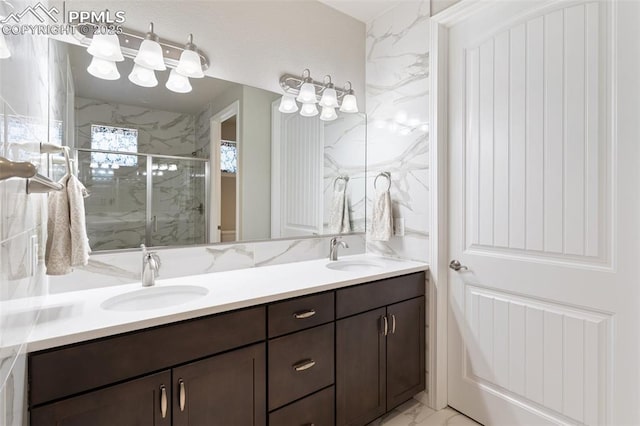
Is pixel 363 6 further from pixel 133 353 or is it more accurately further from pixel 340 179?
pixel 133 353

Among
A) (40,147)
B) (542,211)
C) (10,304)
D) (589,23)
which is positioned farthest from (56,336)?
(589,23)

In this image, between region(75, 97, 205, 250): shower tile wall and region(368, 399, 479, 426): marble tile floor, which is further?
region(368, 399, 479, 426): marble tile floor

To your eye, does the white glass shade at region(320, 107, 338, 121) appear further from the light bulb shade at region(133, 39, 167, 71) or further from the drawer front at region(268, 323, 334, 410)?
the drawer front at region(268, 323, 334, 410)

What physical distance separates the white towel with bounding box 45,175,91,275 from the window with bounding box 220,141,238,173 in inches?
31.2

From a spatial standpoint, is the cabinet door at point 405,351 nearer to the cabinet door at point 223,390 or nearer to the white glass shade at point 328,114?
the cabinet door at point 223,390

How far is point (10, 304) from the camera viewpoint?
0.68 meters

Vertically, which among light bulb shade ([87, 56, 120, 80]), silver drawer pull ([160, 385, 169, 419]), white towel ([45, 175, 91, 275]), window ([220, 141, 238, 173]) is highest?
light bulb shade ([87, 56, 120, 80])

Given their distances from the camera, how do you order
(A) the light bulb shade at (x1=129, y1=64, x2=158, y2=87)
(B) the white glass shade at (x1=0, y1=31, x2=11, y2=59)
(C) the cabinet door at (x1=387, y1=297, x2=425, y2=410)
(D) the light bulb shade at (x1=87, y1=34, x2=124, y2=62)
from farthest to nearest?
(C) the cabinet door at (x1=387, y1=297, x2=425, y2=410), (A) the light bulb shade at (x1=129, y1=64, x2=158, y2=87), (D) the light bulb shade at (x1=87, y1=34, x2=124, y2=62), (B) the white glass shade at (x1=0, y1=31, x2=11, y2=59)

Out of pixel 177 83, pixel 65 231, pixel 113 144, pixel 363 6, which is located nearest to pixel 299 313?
pixel 65 231

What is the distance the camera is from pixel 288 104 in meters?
2.09

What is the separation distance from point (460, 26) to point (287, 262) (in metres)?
1.76

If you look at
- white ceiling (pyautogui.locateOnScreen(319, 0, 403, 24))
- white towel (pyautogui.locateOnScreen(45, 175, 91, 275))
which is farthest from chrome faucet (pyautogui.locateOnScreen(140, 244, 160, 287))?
white ceiling (pyautogui.locateOnScreen(319, 0, 403, 24))

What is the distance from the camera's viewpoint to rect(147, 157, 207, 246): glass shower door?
160cm

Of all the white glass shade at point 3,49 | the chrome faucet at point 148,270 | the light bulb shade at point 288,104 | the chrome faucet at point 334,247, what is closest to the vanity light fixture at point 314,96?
the light bulb shade at point 288,104
